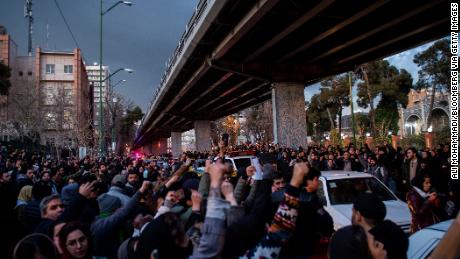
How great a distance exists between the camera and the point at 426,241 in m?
3.63

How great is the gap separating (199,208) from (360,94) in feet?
145

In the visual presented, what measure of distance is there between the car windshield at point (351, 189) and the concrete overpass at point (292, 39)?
8154mm

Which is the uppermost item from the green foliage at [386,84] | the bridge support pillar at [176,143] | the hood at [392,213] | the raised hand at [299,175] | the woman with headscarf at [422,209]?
the green foliage at [386,84]

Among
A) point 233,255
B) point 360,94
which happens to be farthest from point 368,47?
point 360,94

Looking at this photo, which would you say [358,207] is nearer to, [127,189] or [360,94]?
[127,189]

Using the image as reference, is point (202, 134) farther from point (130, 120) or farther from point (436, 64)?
point (130, 120)

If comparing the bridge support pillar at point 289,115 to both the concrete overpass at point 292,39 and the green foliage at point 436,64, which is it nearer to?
the concrete overpass at point 292,39

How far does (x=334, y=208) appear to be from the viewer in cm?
784

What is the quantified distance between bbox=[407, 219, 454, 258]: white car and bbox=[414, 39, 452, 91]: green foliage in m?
36.0

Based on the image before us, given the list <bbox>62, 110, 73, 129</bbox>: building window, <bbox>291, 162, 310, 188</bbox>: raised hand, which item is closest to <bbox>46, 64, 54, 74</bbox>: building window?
<bbox>62, 110, 73, 129</bbox>: building window

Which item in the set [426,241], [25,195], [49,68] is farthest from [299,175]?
[49,68]

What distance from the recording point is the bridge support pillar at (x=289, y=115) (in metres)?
25.0

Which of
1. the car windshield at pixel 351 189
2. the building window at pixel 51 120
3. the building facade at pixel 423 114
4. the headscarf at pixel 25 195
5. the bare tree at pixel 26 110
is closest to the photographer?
the headscarf at pixel 25 195

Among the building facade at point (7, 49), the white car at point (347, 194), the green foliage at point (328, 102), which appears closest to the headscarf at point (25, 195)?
the white car at point (347, 194)
